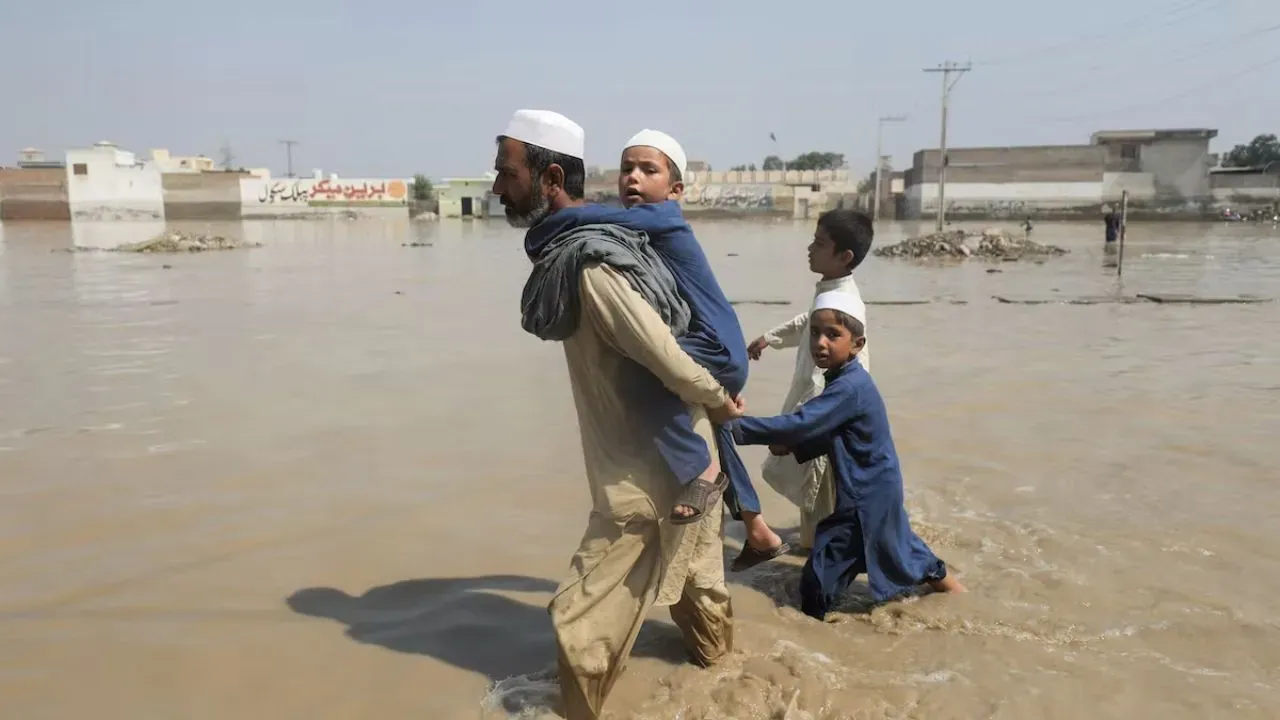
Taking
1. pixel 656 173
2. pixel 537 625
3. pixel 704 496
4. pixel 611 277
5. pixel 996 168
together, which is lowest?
pixel 537 625

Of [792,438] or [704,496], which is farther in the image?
[792,438]

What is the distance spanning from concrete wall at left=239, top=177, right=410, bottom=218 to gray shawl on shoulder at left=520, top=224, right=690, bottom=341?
6166 cm

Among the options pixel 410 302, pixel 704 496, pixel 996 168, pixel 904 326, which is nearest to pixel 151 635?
pixel 704 496

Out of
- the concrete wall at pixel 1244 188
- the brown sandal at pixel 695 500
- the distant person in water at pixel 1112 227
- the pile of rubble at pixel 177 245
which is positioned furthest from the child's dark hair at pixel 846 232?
the concrete wall at pixel 1244 188

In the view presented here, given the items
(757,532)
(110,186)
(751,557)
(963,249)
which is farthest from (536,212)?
(110,186)

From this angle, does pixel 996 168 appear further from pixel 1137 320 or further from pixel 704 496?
pixel 704 496

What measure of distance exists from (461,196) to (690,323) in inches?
2549

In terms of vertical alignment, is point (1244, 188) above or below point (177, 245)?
above

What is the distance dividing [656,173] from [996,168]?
57429 millimetres

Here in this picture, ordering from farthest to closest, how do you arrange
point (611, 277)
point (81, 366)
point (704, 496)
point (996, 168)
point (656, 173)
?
point (996, 168), point (81, 366), point (656, 173), point (704, 496), point (611, 277)

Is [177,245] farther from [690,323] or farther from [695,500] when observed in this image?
[695,500]

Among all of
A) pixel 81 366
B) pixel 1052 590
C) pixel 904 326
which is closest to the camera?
Result: pixel 1052 590

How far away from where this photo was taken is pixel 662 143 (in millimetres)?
2756

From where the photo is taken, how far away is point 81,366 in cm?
751
